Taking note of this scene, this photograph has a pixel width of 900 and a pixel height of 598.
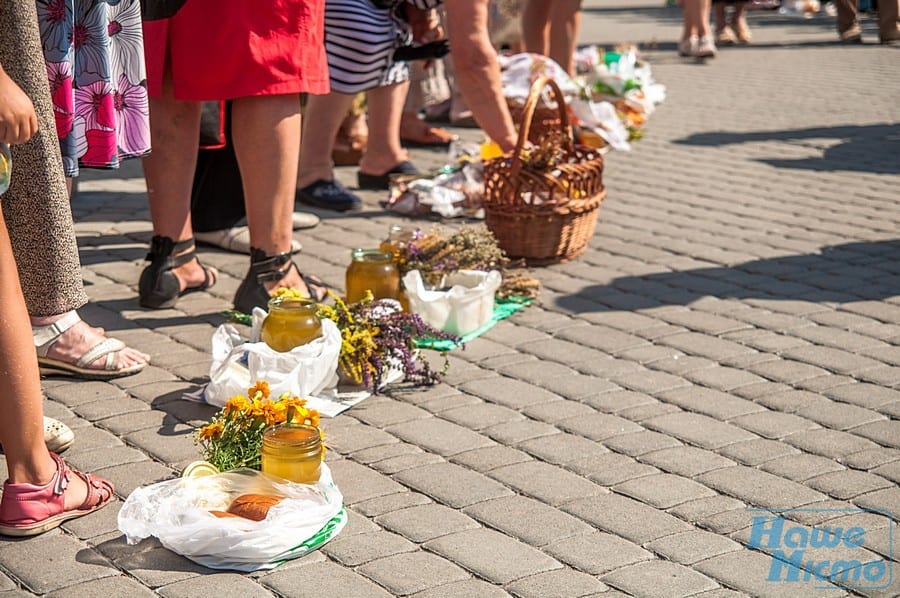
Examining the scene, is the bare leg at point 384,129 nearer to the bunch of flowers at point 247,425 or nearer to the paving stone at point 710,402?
the paving stone at point 710,402

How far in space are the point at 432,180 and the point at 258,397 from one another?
2.91 meters

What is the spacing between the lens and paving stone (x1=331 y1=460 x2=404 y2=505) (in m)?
2.75

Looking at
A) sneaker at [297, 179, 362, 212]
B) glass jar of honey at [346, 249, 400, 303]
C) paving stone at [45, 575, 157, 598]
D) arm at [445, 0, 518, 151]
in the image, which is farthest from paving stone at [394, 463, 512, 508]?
sneaker at [297, 179, 362, 212]

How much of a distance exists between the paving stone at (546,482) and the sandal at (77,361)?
1.26 meters

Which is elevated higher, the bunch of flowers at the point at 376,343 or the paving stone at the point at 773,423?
the bunch of flowers at the point at 376,343

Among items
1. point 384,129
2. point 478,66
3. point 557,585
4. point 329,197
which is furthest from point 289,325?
point 384,129

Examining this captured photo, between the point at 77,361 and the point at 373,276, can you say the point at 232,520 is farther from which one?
the point at 373,276

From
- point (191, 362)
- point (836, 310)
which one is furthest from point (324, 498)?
point (836, 310)

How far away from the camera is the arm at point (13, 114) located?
2.22 m

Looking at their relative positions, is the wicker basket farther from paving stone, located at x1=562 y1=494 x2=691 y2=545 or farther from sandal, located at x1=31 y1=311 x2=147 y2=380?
paving stone, located at x1=562 y1=494 x2=691 y2=545

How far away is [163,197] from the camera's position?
3.96 m

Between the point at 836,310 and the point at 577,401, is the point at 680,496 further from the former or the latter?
the point at 836,310

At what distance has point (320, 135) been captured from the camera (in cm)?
552

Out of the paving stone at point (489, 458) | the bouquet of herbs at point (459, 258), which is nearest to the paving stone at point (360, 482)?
the paving stone at point (489, 458)
